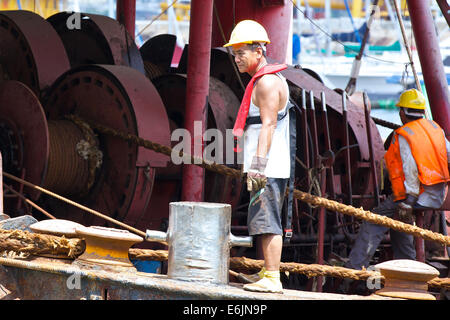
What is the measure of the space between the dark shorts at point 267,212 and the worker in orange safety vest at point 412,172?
356 centimetres

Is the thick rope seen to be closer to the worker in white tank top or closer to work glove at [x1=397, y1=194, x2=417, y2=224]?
the worker in white tank top

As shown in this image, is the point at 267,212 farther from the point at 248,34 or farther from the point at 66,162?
the point at 66,162

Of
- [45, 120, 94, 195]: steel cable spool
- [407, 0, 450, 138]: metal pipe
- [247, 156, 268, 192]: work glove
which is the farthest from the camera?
[407, 0, 450, 138]: metal pipe

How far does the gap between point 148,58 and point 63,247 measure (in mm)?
7404

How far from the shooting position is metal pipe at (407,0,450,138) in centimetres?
1048

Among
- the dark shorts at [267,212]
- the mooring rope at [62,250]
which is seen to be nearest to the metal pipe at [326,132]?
the mooring rope at [62,250]

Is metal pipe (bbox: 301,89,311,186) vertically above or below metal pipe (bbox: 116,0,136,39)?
below

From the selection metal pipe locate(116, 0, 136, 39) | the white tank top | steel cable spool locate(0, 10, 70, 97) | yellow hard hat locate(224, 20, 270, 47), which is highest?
metal pipe locate(116, 0, 136, 39)

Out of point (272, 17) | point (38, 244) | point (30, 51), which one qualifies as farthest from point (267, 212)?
point (272, 17)

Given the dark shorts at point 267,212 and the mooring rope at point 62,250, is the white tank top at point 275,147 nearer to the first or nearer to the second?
the dark shorts at point 267,212

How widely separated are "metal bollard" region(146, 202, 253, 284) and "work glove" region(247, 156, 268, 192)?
28 centimetres

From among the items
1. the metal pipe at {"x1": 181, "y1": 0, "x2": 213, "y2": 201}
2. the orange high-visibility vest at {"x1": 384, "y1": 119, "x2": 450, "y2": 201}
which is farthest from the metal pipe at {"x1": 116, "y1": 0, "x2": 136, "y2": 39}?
the orange high-visibility vest at {"x1": 384, "y1": 119, "x2": 450, "y2": 201}
